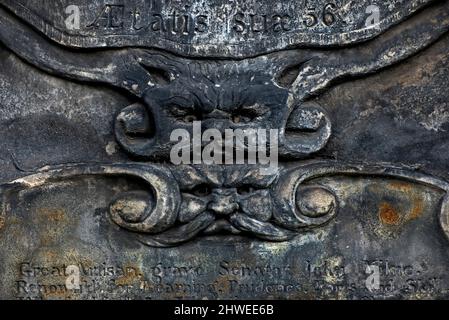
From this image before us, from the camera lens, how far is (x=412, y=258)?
4.79m

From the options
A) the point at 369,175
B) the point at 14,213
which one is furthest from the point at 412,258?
the point at 14,213

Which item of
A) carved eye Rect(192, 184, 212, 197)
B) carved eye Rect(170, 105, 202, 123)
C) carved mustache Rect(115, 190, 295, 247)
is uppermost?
carved eye Rect(170, 105, 202, 123)

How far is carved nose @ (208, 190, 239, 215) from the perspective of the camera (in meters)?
4.75

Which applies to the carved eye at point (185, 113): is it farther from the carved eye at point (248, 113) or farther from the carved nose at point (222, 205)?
the carved nose at point (222, 205)

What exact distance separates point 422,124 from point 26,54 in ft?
4.89

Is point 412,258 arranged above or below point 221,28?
below

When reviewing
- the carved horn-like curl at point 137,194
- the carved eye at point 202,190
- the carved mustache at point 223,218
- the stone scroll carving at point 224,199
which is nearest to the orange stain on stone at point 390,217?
the stone scroll carving at point 224,199

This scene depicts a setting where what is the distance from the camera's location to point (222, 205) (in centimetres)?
475

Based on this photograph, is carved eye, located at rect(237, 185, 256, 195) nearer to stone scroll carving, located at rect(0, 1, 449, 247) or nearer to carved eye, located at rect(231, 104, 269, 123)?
stone scroll carving, located at rect(0, 1, 449, 247)

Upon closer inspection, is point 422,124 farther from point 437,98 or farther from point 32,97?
point 32,97

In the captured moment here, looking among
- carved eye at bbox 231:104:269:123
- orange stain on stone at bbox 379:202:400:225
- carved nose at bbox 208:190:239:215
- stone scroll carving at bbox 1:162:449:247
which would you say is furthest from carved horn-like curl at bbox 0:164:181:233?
orange stain on stone at bbox 379:202:400:225

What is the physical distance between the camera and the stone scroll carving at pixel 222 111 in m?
4.76

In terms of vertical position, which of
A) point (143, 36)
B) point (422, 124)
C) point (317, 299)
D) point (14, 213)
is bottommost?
point (317, 299)

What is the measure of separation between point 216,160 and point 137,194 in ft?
1.04
